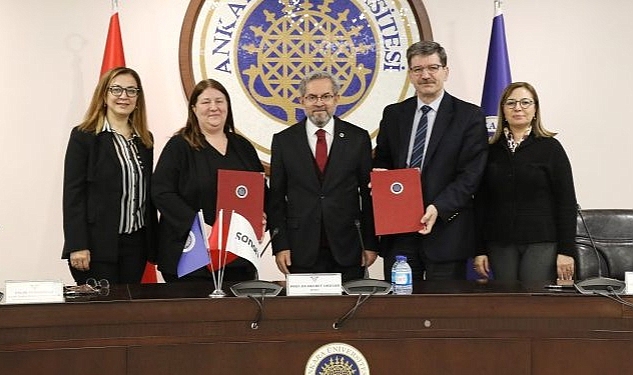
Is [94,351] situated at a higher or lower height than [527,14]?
lower

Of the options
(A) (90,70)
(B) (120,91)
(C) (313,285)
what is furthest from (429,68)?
(A) (90,70)

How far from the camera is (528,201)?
2.90m

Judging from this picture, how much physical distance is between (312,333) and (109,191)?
1181 mm

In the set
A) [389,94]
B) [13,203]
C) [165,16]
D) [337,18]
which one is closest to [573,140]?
[389,94]

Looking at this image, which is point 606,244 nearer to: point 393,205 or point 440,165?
point 440,165

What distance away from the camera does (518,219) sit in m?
2.89

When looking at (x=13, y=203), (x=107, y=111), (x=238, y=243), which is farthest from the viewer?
(x=13, y=203)

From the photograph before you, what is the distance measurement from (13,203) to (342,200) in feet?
6.40

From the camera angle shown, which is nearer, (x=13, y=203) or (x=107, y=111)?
(x=107, y=111)

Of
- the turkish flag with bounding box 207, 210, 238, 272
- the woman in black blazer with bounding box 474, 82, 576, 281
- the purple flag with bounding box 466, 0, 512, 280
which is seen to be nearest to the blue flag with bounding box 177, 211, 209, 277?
the turkish flag with bounding box 207, 210, 238, 272

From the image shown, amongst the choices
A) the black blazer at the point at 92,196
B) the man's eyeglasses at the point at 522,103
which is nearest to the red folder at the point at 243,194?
the black blazer at the point at 92,196

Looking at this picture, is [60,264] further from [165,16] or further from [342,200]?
[342,200]

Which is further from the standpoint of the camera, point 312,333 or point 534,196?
point 534,196

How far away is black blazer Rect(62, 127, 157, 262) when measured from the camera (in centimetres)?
295
